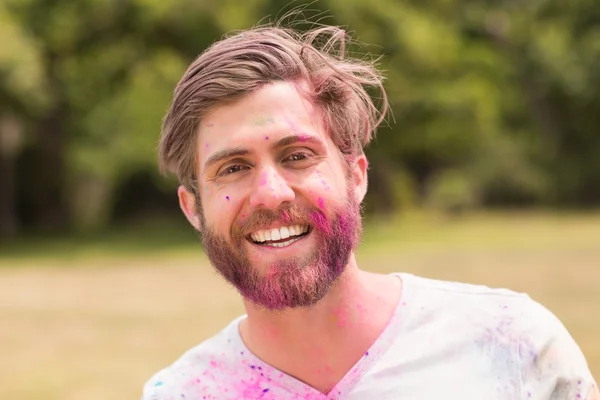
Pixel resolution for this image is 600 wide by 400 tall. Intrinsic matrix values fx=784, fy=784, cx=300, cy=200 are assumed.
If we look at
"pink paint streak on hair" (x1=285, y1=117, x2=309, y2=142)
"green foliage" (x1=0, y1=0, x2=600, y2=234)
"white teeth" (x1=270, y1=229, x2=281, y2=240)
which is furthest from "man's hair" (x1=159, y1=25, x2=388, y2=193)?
"green foliage" (x1=0, y1=0, x2=600, y2=234)

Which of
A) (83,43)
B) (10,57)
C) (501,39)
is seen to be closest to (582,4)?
(501,39)

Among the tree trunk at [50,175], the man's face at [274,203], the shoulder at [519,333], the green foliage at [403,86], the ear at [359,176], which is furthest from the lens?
the tree trunk at [50,175]

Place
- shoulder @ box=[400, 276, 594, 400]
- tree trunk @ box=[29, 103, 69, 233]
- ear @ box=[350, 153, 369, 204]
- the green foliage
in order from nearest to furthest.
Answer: shoulder @ box=[400, 276, 594, 400] < ear @ box=[350, 153, 369, 204] < the green foliage < tree trunk @ box=[29, 103, 69, 233]

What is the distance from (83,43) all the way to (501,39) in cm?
1876

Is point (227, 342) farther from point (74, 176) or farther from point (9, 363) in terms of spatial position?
point (74, 176)

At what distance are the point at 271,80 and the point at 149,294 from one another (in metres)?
9.53

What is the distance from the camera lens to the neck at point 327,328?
85.2 inches

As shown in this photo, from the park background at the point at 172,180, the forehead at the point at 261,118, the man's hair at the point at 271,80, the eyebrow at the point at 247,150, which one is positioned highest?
the park background at the point at 172,180

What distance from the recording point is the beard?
2086 millimetres

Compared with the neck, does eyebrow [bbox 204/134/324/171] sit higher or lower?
higher

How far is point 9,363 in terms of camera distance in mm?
7672

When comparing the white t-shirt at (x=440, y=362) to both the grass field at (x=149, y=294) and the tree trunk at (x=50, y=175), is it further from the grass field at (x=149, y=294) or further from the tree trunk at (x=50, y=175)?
the tree trunk at (x=50, y=175)

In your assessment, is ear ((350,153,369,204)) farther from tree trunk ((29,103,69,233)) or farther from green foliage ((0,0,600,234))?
tree trunk ((29,103,69,233))

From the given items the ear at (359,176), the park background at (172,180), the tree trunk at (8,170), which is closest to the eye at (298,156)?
the ear at (359,176)
